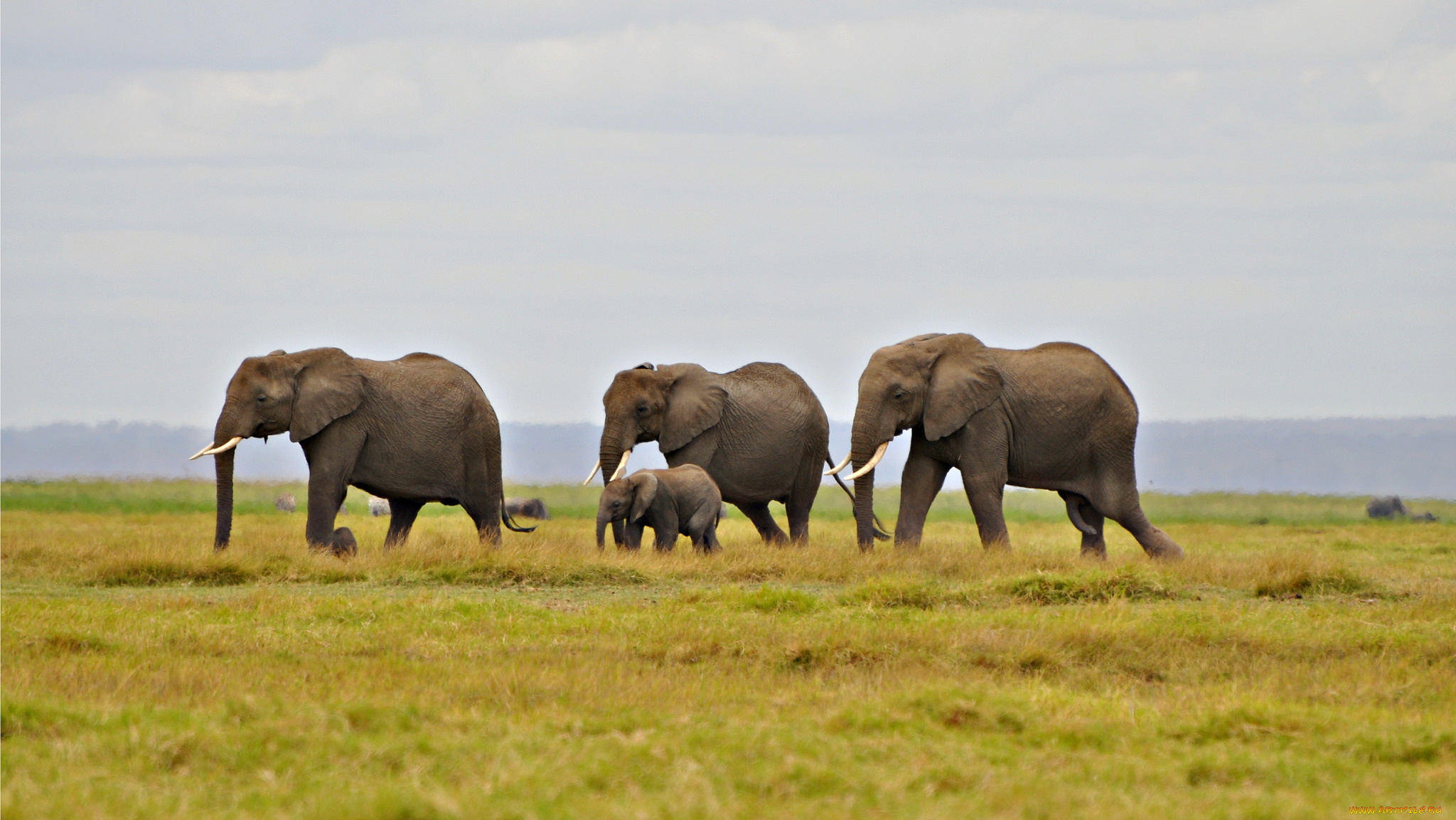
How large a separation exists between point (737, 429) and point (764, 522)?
184cm

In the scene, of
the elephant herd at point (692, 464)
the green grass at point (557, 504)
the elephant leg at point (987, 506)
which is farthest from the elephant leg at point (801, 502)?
the green grass at point (557, 504)

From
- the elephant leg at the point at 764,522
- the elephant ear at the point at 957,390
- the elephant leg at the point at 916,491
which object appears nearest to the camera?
the elephant ear at the point at 957,390

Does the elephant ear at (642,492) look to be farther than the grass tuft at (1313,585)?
Yes

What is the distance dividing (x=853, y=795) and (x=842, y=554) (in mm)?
9776

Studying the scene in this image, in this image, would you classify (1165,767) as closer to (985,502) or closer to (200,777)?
(200,777)

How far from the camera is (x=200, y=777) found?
6672 mm

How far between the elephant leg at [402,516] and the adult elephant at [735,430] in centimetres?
238

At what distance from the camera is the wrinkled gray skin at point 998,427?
1711cm

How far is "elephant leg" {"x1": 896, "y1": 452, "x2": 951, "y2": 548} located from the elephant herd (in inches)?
0.7

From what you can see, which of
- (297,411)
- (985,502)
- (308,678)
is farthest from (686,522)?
(308,678)

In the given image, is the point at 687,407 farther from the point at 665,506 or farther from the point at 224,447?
the point at 224,447

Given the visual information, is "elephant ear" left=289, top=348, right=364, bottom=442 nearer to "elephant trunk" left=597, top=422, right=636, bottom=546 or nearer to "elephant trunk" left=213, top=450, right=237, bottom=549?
"elephant trunk" left=213, top=450, right=237, bottom=549

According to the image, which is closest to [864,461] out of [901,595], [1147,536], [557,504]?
[1147,536]

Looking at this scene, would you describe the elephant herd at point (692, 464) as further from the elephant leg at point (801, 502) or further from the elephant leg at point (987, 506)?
the elephant leg at point (801, 502)
